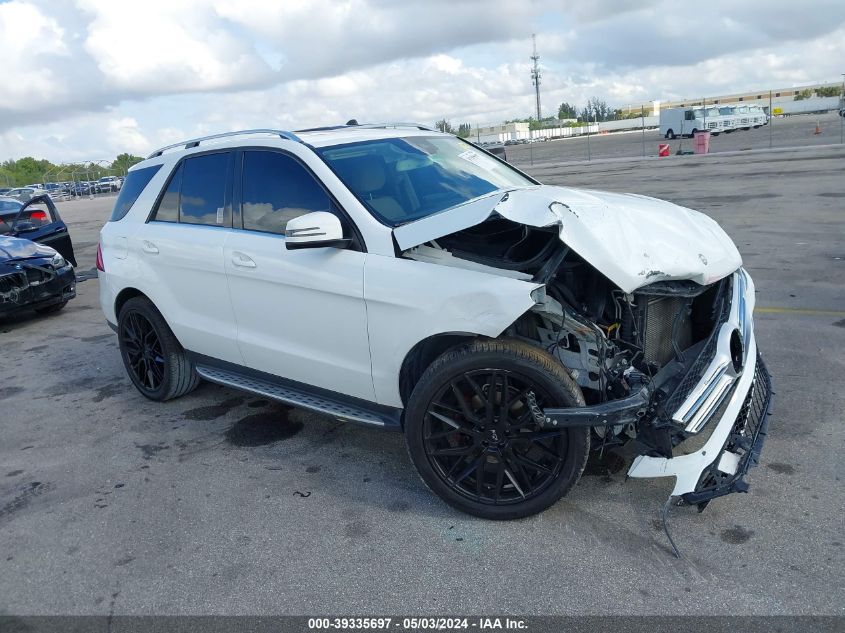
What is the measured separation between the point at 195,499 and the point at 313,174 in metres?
1.91

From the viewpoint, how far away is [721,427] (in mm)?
3248

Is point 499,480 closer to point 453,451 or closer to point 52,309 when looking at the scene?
point 453,451

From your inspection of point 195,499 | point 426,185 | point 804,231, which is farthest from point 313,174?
point 804,231

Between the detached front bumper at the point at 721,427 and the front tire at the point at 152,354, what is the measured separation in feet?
11.1

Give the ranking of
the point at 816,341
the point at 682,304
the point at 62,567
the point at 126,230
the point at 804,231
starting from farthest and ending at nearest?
the point at 804,231 → the point at 816,341 → the point at 126,230 → the point at 682,304 → the point at 62,567

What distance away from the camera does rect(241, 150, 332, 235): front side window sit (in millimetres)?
4094

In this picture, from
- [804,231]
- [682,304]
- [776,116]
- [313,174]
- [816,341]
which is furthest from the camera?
[776,116]

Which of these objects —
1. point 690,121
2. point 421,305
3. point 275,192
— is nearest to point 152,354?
point 275,192

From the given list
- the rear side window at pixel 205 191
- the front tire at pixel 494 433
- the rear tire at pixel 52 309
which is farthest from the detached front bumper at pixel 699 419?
the rear tire at pixel 52 309

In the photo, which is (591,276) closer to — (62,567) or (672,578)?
(672,578)

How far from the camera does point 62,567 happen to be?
11.1 ft

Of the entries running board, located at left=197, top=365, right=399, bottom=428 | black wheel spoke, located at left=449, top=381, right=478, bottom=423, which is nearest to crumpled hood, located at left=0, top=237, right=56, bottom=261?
running board, located at left=197, top=365, right=399, bottom=428

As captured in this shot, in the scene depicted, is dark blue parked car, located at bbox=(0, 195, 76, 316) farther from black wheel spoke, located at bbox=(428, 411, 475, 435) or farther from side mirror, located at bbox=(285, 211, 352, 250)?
black wheel spoke, located at bbox=(428, 411, 475, 435)

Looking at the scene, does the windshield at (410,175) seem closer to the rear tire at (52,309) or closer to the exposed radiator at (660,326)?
the exposed radiator at (660,326)
